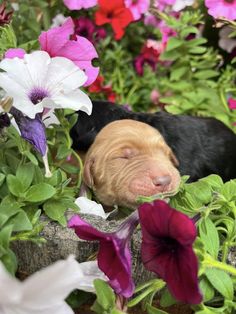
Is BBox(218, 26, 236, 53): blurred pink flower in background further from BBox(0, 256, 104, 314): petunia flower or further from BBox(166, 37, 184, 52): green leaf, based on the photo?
BBox(0, 256, 104, 314): petunia flower

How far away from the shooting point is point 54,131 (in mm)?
1217

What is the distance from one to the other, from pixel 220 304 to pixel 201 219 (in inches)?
5.1

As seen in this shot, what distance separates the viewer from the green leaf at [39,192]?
3.01 ft

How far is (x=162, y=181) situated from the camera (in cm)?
112

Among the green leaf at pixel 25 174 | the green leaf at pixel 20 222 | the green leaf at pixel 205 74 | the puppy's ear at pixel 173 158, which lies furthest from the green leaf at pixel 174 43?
the green leaf at pixel 20 222

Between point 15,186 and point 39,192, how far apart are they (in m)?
0.04

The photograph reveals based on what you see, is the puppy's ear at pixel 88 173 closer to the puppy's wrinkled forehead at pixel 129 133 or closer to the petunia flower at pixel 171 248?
the puppy's wrinkled forehead at pixel 129 133

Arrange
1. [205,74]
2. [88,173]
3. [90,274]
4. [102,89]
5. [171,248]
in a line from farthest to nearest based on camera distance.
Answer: [102,89], [205,74], [88,173], [90,274], [171,248]

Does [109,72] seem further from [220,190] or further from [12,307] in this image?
[12,307]

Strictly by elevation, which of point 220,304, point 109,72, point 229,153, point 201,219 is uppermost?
point 201,219

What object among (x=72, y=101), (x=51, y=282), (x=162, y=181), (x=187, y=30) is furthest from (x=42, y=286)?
(x=187, y=30)

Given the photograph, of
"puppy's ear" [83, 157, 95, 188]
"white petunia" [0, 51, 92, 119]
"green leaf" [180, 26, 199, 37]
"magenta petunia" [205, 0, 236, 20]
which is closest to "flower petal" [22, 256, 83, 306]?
"white petunia" [0, 51, 92, 119]

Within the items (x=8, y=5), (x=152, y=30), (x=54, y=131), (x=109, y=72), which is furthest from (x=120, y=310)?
(x=152, y=30)

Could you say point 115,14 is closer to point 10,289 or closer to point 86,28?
point 86,28
